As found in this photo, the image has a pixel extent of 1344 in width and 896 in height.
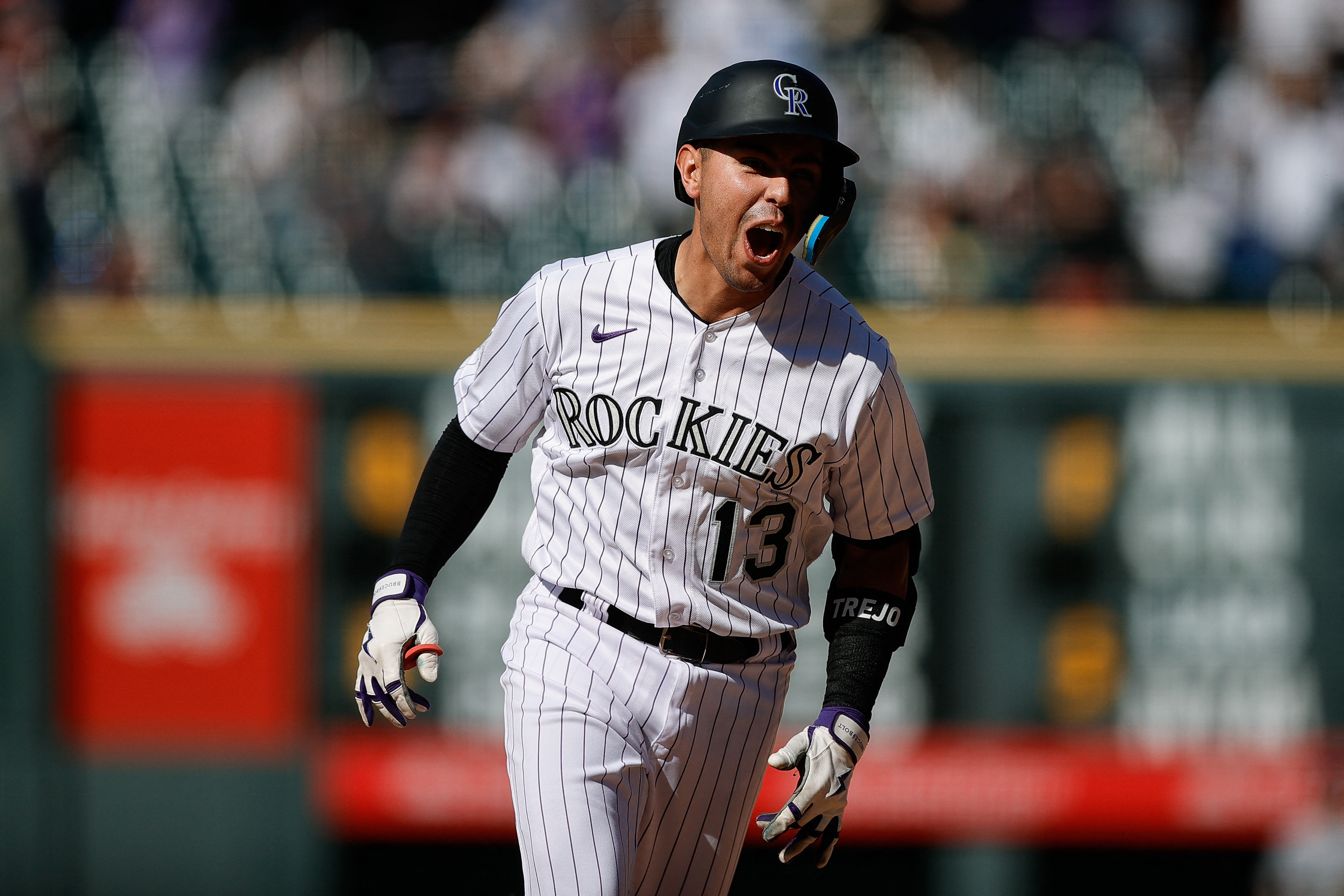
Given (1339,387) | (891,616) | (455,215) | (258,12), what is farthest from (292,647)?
(891,616)

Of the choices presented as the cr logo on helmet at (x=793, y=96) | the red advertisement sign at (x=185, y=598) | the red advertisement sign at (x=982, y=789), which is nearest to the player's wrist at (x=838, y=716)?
the cr logo on helmet at (x=793, y=96)

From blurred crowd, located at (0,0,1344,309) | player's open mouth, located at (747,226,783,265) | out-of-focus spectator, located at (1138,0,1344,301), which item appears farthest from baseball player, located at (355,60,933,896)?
out-of-focus spectator, located at (1138,0,1344,301)

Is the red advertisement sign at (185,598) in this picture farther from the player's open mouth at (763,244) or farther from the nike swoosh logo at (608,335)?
the player's open mouth at (763,244)

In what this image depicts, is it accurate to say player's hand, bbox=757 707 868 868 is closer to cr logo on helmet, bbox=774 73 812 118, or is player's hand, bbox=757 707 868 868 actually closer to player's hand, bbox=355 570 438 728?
player's hand, bbox=355 570 438 728

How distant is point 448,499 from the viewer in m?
3.46

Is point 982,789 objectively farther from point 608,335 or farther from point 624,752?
point 608,335

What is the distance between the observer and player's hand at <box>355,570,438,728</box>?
321 cm

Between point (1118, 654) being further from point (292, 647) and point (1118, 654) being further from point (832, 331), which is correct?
point (832, 331)

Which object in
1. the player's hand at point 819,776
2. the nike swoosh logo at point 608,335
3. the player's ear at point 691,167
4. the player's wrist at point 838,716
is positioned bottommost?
the player's hand at point 819,776

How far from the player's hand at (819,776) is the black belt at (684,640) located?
21cm

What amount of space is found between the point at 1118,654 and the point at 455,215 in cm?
404

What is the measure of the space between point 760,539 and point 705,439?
9.3 inches

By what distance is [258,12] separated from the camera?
10.1 metres

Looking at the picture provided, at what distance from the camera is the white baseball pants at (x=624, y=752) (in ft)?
10.4
